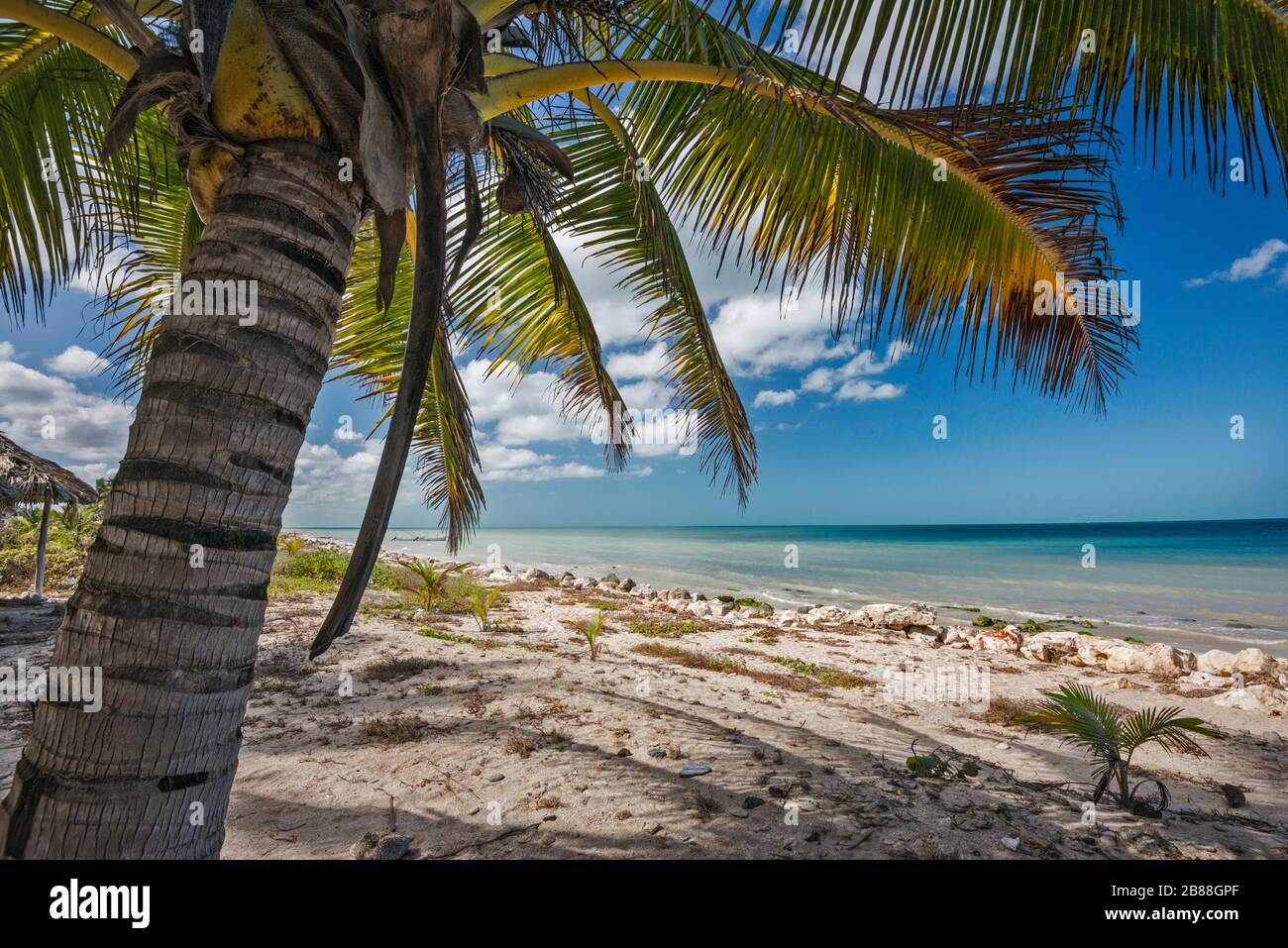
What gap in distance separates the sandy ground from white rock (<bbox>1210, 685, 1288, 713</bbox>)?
4.0 inches

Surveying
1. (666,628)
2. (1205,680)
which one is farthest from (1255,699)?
(666,628)

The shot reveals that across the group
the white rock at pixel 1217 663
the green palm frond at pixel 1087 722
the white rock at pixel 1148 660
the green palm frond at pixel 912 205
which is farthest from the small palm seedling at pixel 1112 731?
the white rock at pixel 1217 663

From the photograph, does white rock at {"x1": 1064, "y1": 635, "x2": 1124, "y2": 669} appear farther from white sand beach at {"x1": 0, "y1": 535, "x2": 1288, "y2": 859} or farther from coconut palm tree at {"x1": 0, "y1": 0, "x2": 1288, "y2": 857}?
A: coconut palm tree at {"x1": 0, "y1": 0, "x2": 1288, "y2": 857}

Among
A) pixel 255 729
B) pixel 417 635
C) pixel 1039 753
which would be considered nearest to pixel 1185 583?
pixel 1039 753

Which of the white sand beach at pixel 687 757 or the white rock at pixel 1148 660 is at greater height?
the white sand beach at pixel 687 757

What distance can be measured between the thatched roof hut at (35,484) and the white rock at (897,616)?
540 inches

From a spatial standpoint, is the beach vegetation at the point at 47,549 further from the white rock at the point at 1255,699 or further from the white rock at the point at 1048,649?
the white rock at the point at 1255,699

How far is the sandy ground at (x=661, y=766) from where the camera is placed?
2.58 m

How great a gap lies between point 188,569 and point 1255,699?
8442mm

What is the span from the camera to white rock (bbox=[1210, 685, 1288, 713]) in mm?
5430

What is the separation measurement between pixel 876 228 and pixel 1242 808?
3.99 metres

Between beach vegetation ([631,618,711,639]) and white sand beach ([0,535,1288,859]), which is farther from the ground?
white sand beach ([0,535,1288,859])

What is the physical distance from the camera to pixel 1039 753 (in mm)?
4027

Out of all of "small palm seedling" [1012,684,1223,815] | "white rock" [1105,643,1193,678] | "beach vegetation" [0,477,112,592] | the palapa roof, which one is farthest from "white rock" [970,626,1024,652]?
the palapa roof
